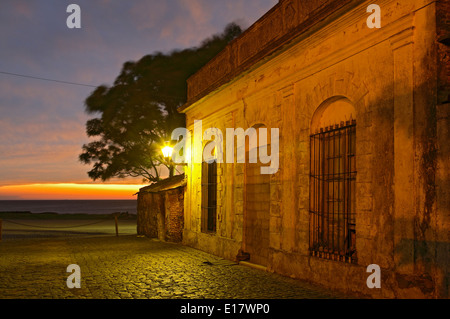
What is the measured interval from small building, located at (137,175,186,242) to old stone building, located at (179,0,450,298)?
376cm

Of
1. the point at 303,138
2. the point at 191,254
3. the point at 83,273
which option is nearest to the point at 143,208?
the point at 191,254

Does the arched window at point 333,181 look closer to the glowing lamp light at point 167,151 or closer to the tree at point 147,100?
the glowing lamp light at point 167,151

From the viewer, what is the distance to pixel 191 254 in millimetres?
12188

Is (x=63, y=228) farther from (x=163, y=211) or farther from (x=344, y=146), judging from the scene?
(x=344, y=146)

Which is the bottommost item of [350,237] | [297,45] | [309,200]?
[350,237]

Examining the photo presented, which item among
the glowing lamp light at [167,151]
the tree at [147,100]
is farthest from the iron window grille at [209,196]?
the tree at [147,100]

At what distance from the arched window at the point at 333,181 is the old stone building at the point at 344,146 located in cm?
2

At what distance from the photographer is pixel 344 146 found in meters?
7.61

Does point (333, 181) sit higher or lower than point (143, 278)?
higher

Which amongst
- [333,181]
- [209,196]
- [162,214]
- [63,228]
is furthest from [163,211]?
[63,228]

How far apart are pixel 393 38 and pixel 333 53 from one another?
1.40 meters

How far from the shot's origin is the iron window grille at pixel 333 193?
739 cm

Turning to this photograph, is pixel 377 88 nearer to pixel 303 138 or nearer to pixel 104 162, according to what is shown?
pixel 303 138

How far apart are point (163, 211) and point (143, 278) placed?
27.4 feet
